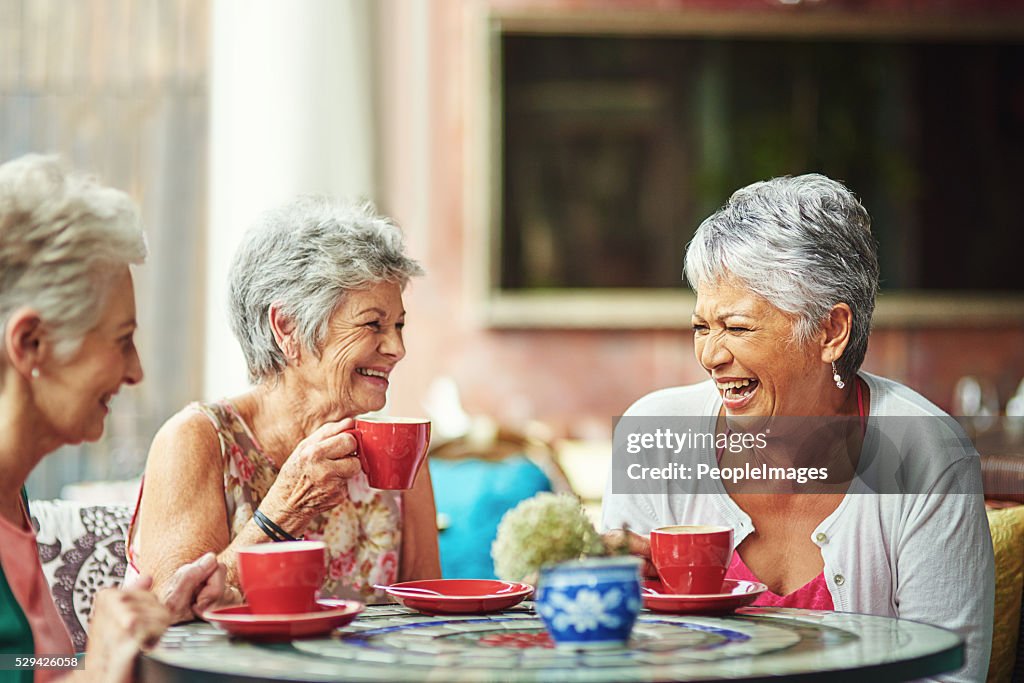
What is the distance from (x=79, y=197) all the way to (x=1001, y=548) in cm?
157

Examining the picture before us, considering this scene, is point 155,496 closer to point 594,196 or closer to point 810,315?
point 810,315

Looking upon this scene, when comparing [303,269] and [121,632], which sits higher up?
[303,269]

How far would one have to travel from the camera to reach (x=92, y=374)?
149 centimetres

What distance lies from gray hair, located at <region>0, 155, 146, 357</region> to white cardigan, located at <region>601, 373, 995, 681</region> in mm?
1085

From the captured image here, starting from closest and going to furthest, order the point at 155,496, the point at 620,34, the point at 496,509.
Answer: the point at 155,496, the point at 496,509, the point at 620,34

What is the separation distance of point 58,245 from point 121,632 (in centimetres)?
44

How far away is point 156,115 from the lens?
5109 mm

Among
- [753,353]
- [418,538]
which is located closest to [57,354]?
[418,538]

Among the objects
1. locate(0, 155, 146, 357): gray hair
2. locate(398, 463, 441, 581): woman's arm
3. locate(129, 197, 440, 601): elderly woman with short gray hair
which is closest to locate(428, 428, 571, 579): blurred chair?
locate(398, 463, 441, 581): woman's arm

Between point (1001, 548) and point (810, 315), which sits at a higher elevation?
point (810, 315)

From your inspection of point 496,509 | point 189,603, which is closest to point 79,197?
point 189,603

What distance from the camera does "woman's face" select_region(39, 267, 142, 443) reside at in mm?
1473

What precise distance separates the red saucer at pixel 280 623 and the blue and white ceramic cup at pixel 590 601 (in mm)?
258

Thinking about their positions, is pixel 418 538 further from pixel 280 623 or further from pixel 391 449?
pixel 280 623
